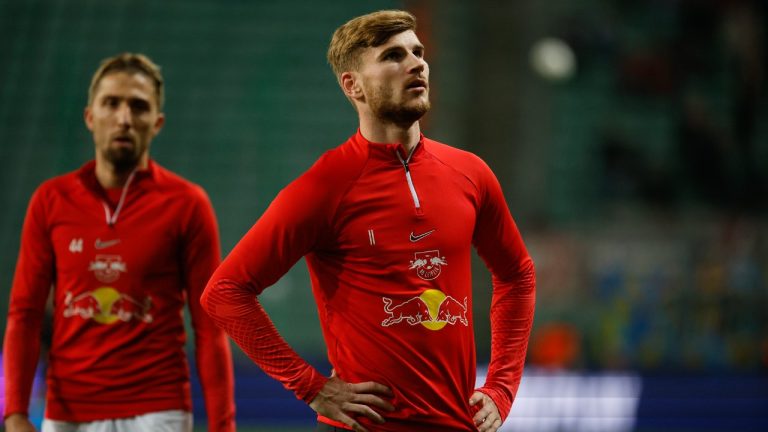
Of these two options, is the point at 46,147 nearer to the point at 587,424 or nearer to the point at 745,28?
the point at 587,424

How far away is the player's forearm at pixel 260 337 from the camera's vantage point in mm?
2594

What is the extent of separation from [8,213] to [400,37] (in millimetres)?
8694

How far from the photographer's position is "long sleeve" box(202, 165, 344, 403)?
260 centimetres

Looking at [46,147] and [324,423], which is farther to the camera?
[46,147]

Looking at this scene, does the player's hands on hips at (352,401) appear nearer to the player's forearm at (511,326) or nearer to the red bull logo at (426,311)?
the red bull logo at (426,311)

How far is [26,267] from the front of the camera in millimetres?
3346

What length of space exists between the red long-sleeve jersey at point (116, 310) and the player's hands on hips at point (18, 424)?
0.09 feet

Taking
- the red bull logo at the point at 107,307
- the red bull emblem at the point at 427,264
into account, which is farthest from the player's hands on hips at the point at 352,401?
the red bull logo at the point at 107,307

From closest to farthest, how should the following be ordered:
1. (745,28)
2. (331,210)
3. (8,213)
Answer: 1. (331,210)
2. (8,213)
3. (745,28)

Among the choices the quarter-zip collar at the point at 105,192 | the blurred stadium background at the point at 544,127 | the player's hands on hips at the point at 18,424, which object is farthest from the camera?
the blurred stadium background at the point at 544,127

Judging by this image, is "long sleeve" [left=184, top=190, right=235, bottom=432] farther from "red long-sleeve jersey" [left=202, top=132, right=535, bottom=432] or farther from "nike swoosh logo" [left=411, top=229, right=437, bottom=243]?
"nike swoosh logo" [left=411, top=229, right=437, bottom=243]

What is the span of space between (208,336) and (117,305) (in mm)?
302

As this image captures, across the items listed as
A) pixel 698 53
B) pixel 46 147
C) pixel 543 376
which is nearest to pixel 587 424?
pixel 543 376

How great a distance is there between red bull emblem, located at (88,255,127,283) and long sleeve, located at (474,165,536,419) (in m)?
1.18
